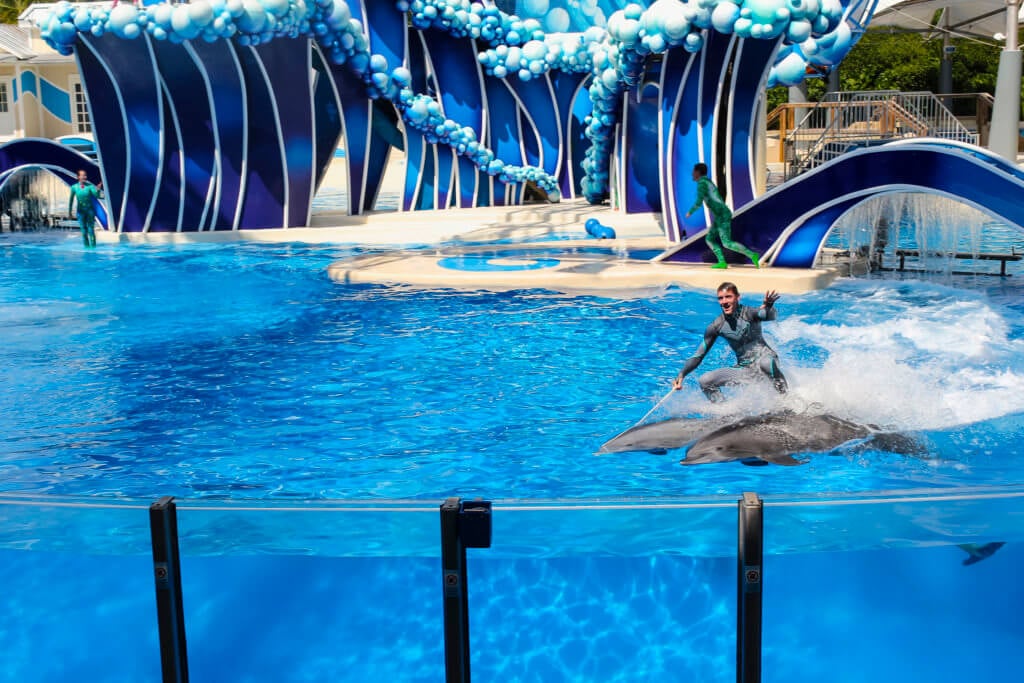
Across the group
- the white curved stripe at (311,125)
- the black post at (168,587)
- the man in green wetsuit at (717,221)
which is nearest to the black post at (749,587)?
the black post at (168,587)

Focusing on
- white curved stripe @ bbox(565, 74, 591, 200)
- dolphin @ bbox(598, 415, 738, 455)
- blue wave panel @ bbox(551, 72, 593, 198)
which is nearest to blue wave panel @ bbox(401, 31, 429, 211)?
blue wave panel @ bbox(551, 72, 593, 198)

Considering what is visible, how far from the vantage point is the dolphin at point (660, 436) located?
24.2 feet

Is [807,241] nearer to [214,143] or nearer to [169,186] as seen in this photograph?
[214,143]

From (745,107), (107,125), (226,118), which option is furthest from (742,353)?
(107,125)

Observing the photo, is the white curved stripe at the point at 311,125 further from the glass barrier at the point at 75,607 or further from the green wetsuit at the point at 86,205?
the glass barrier at the point at 75,607

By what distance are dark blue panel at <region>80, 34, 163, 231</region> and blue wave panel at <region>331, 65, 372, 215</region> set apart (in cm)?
381

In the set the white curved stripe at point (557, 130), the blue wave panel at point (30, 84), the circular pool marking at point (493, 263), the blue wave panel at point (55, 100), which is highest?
the blue wave panel at point (30, 84)

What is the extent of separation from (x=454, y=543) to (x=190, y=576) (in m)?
1.50

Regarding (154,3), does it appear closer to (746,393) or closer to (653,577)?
(746,393)

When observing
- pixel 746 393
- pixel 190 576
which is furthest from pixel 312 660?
pixel 746 393

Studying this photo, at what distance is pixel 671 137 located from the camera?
52.3 feet

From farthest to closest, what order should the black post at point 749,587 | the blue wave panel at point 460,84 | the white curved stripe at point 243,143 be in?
the blue wave panel at point 460,84
the white curved stripe at point 243,143
the black post at point 749,587

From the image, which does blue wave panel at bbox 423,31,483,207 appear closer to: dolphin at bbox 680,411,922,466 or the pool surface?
the pool surface

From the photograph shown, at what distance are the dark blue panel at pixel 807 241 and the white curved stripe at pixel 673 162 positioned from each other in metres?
2.49
